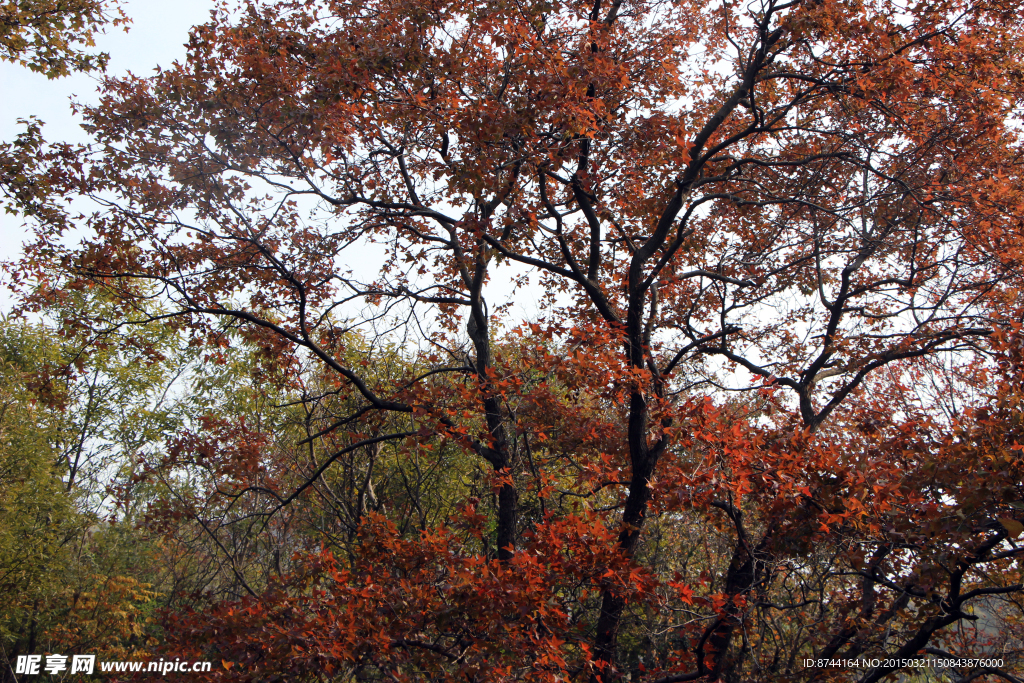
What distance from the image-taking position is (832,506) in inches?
192

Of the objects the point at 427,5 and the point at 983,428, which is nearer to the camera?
the point at 983,428

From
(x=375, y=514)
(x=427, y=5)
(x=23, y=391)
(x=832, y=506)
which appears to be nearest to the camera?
(x=832, y=506)

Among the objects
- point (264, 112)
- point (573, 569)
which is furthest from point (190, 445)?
point (573, 569)

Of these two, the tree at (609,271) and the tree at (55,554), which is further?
the tree at (55,554)

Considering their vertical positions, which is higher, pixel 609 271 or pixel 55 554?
pixel 609 271

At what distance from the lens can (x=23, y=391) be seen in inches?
762

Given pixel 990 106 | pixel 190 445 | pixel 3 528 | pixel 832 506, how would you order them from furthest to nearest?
pixel 3 528
pixel 190 445
pixel 990 106
pixel 832 506

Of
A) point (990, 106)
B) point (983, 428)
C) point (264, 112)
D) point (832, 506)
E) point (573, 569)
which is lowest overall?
point (573, 569)

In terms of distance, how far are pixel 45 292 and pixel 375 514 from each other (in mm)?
4933

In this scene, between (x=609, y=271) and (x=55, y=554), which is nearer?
(x=609, y=271)

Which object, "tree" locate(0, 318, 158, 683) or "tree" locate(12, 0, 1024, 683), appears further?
"tree" locate(0, 318, 158, 683)

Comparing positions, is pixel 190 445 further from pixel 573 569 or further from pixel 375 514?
pixel 573 569

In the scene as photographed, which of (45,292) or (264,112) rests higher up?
(264,112)

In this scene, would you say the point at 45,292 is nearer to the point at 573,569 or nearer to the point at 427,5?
the point at 427,5
